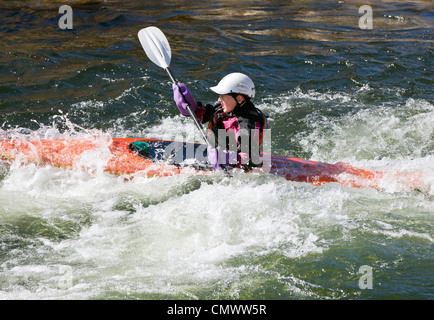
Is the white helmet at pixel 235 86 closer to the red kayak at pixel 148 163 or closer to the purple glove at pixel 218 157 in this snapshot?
the purple glove at pixel 218 157

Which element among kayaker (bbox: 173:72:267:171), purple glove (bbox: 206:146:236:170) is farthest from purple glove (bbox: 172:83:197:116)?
purple glove (bbox: 206:146:236:170)

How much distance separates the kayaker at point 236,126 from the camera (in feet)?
15.3

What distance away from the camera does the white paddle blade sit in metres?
5.81

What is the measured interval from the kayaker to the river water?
0.26 m

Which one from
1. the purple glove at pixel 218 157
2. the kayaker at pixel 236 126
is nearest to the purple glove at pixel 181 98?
the kayaker at pixel 236 126

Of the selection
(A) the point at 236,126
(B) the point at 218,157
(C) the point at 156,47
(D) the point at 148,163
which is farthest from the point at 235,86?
(C) the point at 156,47

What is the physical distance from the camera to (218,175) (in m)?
4.93

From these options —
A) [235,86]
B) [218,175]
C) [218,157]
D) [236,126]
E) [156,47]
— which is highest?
[156,47]

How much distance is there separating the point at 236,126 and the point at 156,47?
5.79ft

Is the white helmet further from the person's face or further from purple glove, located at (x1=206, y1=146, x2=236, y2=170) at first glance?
purple glove, located at (x1=206, y1=146, x2=236, y2=170)

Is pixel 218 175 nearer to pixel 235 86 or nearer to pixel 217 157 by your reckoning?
pixel 217 157

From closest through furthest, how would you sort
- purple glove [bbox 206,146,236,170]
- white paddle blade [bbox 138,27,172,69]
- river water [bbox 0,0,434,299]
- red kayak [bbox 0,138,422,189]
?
river water [bbox 0,0,434,299] → purple glove [bbox 206,146,236,170] → red kayak [bbox 0,138,422,189] → white paddle blade [bbox 138,27,172,69]
